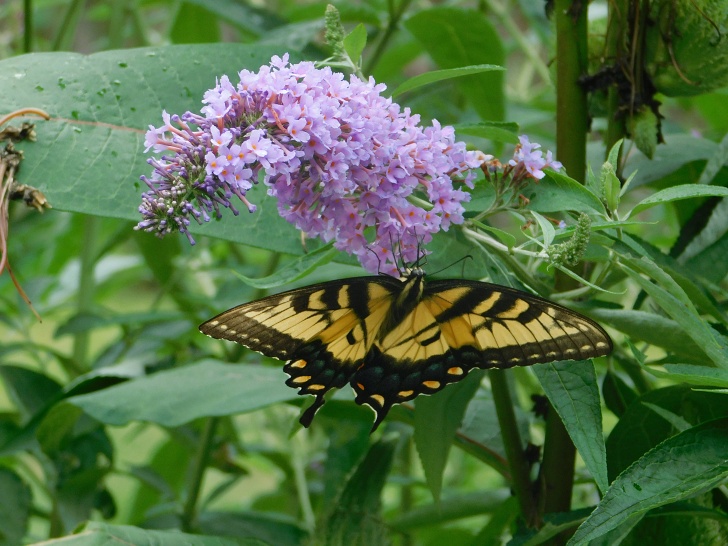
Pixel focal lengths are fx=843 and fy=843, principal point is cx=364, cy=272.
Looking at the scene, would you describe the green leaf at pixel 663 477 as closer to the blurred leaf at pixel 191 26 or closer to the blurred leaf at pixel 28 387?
the blurred leaf at pixel 28 387

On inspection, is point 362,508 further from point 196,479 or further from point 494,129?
point 494,129

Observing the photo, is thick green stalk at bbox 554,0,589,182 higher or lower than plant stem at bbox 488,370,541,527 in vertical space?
higher

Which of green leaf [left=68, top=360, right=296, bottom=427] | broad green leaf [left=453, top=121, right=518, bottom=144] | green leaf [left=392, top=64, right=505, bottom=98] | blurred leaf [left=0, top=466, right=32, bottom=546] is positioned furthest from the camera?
blurred leaf [left=0, top=466, right=32, bottom=546]

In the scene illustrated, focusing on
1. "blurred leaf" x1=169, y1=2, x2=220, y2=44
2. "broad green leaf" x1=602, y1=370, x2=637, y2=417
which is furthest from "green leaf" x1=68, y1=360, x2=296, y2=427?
"blurred leaf" x1=169, y1=2, x2=220, y2=44

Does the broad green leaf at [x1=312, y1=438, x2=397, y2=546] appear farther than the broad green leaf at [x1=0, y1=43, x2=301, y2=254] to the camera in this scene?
Yes

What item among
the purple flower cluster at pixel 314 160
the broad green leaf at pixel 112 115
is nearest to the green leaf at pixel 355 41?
the purple flower cluster at pixel 314 160

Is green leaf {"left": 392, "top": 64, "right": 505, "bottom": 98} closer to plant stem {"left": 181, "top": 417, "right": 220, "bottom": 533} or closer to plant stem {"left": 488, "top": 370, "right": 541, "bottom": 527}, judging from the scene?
plant stem {"left": 488, "top": 370, "right": 541, "bottom": 527}

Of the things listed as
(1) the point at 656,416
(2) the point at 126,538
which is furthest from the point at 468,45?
(2) the point at 126,538
